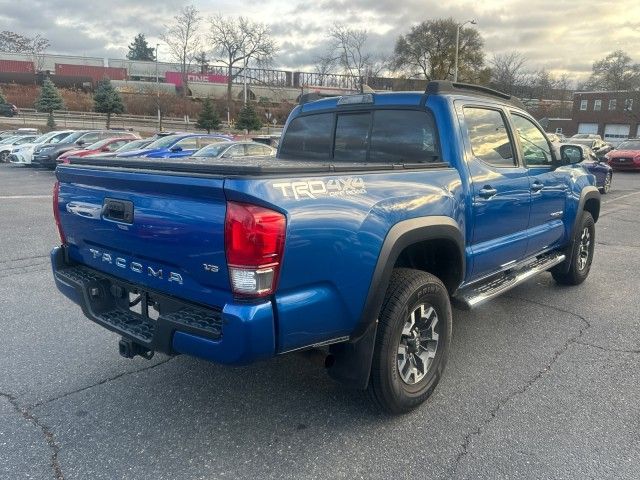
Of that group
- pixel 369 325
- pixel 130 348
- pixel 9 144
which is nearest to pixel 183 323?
pixel 130 348

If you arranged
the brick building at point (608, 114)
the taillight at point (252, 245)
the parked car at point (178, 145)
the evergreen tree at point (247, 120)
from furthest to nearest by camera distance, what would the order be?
the brick building at point (608, 114), the evergreen tree at point (247, 120), the parked car at point (178, 145), the taillight at point (252, 245)

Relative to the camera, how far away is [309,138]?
4438 mm

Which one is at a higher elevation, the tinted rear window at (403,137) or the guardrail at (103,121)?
the guardrail at (103,121)

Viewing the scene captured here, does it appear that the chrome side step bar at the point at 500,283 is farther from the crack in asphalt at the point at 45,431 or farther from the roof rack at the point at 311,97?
the crack in asphalt at the point at 45,431

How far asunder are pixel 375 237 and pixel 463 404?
137cm

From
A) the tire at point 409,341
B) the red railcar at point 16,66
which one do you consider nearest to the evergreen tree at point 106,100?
the red railcar at point 16,66

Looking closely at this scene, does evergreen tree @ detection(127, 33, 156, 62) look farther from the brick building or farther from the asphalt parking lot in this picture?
the asphalt parking lot

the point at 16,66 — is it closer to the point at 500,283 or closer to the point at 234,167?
the point at 500,283

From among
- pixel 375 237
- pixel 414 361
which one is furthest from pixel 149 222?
pixel 414 361

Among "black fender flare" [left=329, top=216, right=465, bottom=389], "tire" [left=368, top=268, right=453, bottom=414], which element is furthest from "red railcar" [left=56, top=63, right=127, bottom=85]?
"black fender flare" [left=329, top=216, right=465, bottom=389]

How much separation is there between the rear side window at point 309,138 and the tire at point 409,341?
5.46ft

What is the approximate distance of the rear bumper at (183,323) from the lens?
87.9 inches

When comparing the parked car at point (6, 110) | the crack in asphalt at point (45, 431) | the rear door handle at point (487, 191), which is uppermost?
the parked car at point (6, 110)

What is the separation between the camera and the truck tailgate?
227cm
